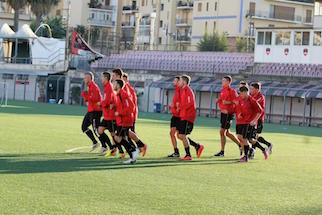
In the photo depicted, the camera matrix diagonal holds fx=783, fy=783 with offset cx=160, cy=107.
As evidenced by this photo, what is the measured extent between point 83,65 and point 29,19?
24.8 meters

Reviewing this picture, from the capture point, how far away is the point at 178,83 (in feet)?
63.3

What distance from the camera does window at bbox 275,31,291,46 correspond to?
208 ft

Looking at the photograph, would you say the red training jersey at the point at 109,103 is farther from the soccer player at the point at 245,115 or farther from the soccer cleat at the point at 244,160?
the soccer cleat at the point at 244,160

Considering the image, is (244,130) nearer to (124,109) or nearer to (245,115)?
(245,115)

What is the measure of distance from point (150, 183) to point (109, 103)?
186 inches

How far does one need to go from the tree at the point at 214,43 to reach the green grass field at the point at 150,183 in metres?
71.9

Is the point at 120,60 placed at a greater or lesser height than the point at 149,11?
lesser

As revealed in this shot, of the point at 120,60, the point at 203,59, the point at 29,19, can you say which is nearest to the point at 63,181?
the point at 203,59

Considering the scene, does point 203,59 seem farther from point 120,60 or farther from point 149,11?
point 149,11

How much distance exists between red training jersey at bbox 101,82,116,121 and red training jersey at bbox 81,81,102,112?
96 cm

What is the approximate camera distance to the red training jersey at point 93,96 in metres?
19.7

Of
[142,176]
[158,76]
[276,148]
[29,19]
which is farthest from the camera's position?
[29,19]

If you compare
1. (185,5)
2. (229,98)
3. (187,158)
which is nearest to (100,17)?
(185,5)

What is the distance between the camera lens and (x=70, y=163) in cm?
1661
